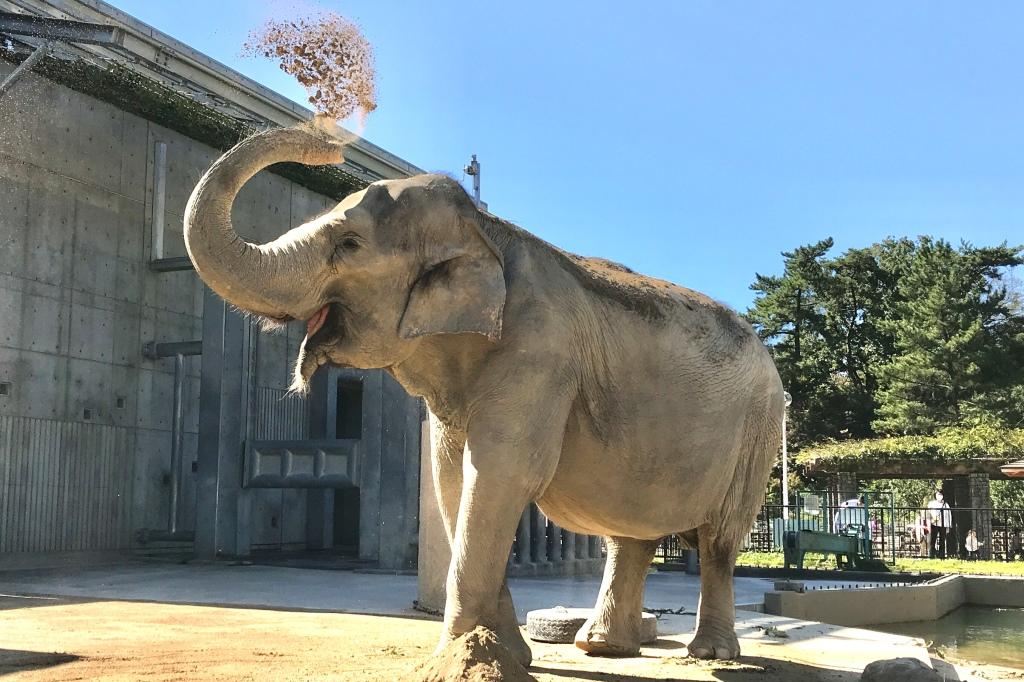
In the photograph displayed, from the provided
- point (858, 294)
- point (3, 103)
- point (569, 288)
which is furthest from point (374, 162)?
point (858, 294)

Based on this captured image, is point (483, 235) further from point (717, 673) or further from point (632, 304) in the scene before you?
point (717, 673)

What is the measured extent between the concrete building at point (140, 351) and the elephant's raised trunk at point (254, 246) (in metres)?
10.2

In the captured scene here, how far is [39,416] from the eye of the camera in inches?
675

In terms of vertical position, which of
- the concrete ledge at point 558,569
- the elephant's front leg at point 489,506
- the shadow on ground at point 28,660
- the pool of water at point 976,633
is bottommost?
the pool of water at point 976,633

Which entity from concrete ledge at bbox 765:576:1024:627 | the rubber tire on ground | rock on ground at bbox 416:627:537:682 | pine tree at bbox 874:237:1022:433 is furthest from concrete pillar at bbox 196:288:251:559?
pine tree at bbox 874:237:1022:433

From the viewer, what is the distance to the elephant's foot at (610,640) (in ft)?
19.3

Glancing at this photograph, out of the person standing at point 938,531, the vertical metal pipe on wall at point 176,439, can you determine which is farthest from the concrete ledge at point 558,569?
the person standing at point 938,531

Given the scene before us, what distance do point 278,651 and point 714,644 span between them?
91.5 inches

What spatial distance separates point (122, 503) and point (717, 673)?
1572 cm

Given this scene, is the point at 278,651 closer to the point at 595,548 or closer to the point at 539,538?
the point at 539,538

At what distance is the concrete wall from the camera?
Result: 16672mm

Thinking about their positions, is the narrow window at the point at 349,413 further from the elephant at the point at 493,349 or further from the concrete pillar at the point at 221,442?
the elephant at the point at 493,349

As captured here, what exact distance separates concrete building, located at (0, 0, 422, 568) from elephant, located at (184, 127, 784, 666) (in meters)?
9.30

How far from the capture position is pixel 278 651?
5340 mm
